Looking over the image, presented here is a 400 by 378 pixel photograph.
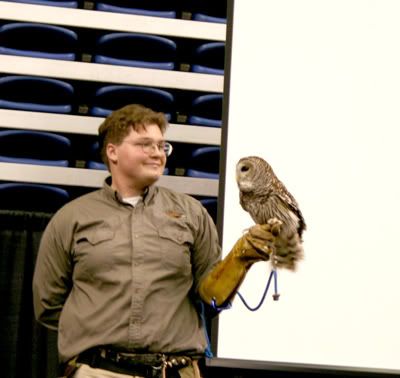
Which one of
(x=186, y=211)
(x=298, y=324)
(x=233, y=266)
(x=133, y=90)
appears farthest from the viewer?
(x=133, y=90)

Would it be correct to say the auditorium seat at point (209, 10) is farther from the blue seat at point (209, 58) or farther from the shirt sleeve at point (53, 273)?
the shirt sleeve at point (53, 273)

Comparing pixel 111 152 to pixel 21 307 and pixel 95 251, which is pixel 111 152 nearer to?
pixel 95 251

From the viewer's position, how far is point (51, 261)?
110 inches

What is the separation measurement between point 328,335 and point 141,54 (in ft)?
→ 6.02

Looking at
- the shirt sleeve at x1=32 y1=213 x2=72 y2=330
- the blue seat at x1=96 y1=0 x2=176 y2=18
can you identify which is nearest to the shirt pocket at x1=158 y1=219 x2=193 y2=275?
the shirt sleeve at x1=32 y1=213 x2=72 y2=330

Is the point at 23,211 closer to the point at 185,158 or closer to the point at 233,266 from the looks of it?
the point at 185,158

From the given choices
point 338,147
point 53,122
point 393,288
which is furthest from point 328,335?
point 53,122

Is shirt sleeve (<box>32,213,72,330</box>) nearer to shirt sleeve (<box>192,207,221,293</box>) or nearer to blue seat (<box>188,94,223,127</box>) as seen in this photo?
shirt sleeve (<box>192,207,221,293</box>)

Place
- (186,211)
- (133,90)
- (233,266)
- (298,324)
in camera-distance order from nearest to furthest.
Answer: (233,266) → (186,211) → (298,324) → (133,90)

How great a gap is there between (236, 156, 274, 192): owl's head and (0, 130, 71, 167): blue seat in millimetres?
1710

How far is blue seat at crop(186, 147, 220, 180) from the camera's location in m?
4.32

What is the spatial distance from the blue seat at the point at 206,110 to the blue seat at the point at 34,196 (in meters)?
0.84

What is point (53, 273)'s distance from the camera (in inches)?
110

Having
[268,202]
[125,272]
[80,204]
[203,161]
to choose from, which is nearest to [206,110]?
[203,161]
